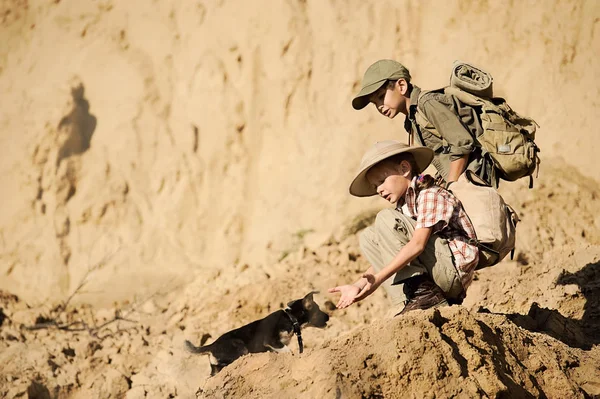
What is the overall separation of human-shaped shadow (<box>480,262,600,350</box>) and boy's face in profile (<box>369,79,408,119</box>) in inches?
50.6

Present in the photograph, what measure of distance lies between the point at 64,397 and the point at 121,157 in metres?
3.81

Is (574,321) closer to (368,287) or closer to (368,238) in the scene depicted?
(368,238)

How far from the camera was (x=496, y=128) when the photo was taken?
3490 millimetres

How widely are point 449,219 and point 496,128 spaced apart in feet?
2.17

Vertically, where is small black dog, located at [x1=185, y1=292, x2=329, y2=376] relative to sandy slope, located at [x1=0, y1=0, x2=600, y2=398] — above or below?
below

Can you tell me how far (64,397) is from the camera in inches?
196

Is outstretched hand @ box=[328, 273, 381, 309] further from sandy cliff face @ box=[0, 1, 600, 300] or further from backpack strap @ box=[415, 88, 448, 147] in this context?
sandy cliff face @ box=[0, 1, 600, 300]

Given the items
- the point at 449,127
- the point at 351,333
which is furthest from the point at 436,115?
the point at 351,333

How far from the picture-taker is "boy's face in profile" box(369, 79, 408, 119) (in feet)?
12.0

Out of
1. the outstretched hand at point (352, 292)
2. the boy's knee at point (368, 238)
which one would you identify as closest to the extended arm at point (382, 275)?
the outstretched hand at point (352, 292)

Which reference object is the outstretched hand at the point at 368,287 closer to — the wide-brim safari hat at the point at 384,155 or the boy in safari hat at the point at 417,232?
the boy in safari hat at the point at 417,232

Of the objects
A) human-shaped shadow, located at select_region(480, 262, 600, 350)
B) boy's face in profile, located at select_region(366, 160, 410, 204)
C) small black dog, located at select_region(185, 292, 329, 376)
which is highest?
boy's face in profile, located at select_region(366, 160, 410, 204)

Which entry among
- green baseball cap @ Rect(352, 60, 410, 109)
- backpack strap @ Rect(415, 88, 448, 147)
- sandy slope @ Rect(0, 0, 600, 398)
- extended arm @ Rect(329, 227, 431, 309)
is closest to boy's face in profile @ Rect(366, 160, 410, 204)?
extended arm @ Rect(329, 227, 431, 309)

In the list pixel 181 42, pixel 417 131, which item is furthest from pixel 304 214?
pixel 417 131
